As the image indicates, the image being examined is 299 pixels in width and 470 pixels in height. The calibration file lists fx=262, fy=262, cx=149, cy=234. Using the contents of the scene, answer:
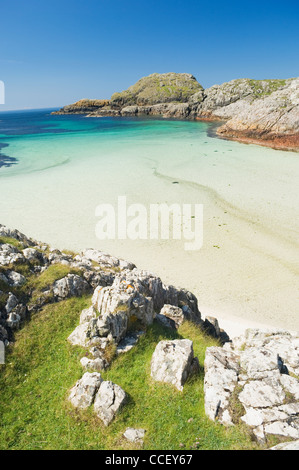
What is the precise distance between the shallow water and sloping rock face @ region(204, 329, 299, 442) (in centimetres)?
777

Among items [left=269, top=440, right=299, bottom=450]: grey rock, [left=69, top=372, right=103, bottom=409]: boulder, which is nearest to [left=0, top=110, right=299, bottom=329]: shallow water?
[left=269, top=440, right=299, bottom=450]: grey rock

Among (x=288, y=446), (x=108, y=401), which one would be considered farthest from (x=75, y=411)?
(x=288, y=446)

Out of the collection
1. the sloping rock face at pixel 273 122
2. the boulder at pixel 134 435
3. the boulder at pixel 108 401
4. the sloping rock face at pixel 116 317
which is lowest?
the boulder at pixel 134 435

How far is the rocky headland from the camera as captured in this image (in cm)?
923

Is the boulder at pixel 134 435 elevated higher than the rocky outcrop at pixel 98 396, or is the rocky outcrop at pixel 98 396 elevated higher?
the rocky outcrop at pixel 98 396

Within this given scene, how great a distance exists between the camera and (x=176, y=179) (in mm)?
49094

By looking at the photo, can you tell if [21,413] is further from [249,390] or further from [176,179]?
[176,179]

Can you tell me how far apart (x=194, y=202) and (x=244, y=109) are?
80.3 m

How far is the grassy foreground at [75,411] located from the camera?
8758 mm

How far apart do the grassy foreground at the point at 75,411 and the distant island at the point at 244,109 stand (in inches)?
2973

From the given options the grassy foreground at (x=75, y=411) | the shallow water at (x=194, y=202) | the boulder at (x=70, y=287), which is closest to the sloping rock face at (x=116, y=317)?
the grassy foreground at (x=75, y=411)

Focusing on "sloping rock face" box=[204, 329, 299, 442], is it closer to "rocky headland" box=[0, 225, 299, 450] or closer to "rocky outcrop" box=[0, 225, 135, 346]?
"rocky headland" box=[0, 225, 299, 450]

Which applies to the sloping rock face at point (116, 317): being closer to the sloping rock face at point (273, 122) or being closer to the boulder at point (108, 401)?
the boulder at point (108, 401)
